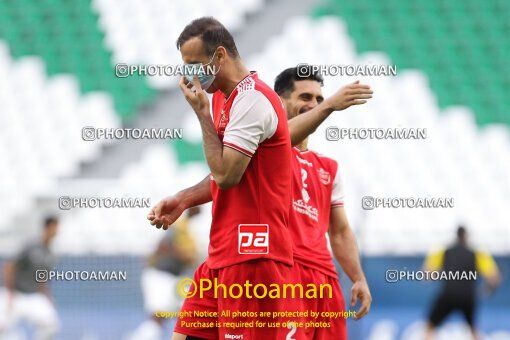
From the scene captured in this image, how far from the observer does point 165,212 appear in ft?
13.0

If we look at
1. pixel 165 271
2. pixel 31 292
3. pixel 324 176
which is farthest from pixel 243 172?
pixel 31 292

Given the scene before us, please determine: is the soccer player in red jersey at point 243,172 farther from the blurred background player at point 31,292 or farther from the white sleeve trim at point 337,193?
the blurred background player at point 31,292

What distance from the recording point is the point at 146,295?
28.6ft

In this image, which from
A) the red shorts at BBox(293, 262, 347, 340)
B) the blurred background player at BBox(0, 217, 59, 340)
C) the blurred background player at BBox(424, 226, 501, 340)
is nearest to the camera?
the red shorts at BBox(293, 262, 347, 340)

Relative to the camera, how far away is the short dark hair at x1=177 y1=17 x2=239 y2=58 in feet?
12.0

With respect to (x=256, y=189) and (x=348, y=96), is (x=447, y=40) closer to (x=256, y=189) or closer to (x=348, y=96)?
(x=348, y=96)

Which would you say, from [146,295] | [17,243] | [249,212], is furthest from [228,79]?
[17,243]

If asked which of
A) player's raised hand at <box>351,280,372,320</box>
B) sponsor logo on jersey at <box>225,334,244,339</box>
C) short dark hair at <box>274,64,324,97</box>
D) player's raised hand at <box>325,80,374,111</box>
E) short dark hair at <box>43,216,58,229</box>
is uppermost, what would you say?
short dark hair at <box>43,216,58,229</box>

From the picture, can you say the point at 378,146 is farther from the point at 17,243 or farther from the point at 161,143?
the point at 17,243

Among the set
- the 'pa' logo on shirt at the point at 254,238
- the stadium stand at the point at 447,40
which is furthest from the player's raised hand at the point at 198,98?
the stadium stand at the point at 447,40

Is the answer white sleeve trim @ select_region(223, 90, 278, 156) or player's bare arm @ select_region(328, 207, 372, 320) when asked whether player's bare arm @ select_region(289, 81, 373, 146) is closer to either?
white sleeve trim @ select_region(223, 90, 278, 156)

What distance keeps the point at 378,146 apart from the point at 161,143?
271cm

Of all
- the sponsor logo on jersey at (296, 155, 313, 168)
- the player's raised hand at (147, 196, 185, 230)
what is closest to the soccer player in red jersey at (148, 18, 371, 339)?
the player's raised hand at (147, 196, 185, 230)

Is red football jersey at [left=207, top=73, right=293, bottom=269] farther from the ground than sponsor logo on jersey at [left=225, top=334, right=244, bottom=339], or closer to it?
farther from the ground
